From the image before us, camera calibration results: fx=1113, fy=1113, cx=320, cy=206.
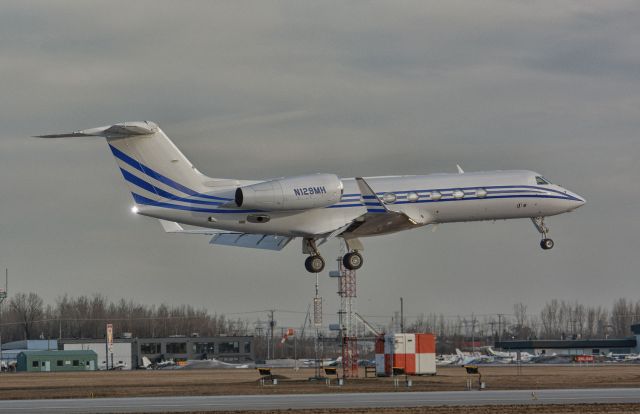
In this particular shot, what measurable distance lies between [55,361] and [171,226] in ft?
242

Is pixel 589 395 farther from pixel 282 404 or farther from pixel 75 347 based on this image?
pixel 75 347

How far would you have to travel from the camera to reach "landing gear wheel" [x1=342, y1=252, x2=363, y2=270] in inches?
2095

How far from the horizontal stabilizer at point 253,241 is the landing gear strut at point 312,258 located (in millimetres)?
2235

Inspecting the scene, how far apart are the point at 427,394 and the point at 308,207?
9.89m

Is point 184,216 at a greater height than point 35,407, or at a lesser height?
greater

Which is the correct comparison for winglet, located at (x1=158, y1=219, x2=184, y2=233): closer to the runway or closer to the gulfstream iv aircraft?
the gulfstream iv aircraft

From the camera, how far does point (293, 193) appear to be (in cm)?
4916

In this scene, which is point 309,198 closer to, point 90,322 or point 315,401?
point 315,401

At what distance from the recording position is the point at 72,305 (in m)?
179

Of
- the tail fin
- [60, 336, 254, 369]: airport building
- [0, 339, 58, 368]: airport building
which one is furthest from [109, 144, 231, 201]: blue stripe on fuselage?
[0, 339, 58, 368]: airport building

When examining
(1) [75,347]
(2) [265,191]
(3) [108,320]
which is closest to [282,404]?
(2) [265,191]

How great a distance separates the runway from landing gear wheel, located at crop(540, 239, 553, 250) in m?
11.2

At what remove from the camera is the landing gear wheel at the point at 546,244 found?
58000 mm

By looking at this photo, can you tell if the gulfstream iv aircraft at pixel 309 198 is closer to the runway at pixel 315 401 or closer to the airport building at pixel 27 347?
the runway at pixel 315 401
